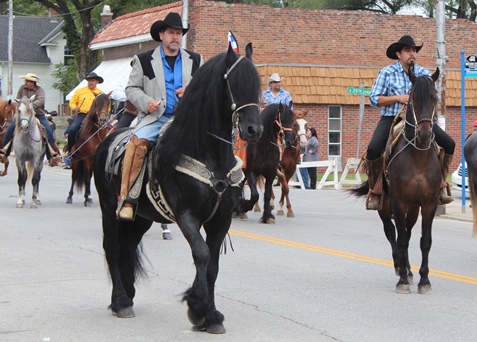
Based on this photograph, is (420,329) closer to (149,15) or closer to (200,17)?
(200,17)

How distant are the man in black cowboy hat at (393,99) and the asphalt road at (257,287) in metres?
1.27

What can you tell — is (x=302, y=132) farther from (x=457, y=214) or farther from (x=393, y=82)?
(x=393, y=82)

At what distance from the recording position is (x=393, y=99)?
10.3 meters

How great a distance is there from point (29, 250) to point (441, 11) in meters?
12.1

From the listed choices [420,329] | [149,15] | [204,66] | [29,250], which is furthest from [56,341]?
[149,15]

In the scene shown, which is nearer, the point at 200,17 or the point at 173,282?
the point at 173,282

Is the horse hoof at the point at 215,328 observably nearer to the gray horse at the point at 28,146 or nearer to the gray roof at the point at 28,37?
the gray horse at the point at 28,146

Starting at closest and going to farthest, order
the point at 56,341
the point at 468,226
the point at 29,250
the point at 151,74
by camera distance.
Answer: the point at 56,341, the point at 151,74, the point at 29,250, the point at 468,226

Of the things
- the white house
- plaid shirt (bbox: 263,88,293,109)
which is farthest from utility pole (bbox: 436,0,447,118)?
the white house

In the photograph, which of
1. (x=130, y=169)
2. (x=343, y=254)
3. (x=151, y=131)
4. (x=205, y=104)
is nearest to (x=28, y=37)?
(x=343, y=254)

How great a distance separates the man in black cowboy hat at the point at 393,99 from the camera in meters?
10.3

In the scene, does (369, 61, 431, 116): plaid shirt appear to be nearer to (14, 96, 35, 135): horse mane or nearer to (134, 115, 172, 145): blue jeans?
(134, 115, 172, 145): blue jeans

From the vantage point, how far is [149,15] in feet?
147

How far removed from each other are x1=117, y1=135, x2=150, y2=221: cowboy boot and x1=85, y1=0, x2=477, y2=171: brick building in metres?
27.9
